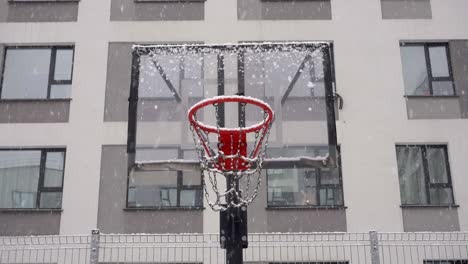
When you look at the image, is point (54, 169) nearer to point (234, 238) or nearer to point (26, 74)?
point (26, 74)

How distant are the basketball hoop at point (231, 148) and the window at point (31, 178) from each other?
20.5ft

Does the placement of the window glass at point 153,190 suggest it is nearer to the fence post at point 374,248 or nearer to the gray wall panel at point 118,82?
the gray wall panel at point 118,82

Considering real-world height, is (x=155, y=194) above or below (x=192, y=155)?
above

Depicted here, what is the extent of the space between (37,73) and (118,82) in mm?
2077

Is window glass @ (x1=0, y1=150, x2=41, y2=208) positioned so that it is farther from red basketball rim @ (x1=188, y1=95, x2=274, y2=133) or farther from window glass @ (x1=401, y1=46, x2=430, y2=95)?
window glass @ (x1=401, y1=46, x2=430, y2=95)

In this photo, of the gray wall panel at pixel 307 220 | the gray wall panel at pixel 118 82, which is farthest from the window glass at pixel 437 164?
the gray wall panel at pixel 118 82

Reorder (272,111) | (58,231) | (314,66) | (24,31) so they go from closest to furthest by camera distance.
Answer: (272,111), (314,66), (58,231), (24,31)

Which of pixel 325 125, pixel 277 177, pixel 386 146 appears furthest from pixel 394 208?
pixel 325 125

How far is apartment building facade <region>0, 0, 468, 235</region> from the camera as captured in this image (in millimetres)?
11531

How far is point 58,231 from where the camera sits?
1140 cm

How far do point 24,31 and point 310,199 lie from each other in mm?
7814

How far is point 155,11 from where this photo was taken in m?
12.8

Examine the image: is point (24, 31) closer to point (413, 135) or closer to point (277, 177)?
point (277, 177)

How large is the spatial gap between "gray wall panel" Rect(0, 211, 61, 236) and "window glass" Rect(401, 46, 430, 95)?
8.48 metres
